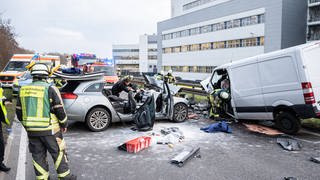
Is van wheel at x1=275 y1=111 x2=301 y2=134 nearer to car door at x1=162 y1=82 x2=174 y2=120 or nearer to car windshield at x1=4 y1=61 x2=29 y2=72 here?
car door at x1=162 y1=82 x2=174 y2=120

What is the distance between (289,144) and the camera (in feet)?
19.6

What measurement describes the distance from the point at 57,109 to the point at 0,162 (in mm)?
1780

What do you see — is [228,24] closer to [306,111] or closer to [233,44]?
[233,44]

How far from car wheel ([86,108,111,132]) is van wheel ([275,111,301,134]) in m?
4.87

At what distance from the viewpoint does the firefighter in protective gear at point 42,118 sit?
3602 mm

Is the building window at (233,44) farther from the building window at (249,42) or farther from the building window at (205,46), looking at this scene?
the building window at (205,46)

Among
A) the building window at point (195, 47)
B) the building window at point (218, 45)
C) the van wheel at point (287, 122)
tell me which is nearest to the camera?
the van wheel at point (287, 122)

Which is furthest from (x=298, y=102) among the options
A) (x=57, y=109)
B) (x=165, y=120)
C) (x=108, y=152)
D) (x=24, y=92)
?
(x=24, y=92)

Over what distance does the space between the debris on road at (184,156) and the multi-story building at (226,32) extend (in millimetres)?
25593

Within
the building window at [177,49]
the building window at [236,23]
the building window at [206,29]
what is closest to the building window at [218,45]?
the building window at [206,29]

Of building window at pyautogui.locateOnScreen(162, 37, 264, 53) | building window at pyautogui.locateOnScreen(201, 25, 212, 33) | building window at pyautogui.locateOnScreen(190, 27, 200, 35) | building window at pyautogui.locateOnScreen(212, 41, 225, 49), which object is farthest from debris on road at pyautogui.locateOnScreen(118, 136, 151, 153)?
building window at pyautogui.locateOnScreen(190, 27, 200, 35)

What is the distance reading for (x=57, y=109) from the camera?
3754mm

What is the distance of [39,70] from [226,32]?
41135 mm

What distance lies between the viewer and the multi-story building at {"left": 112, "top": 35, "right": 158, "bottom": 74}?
91.8m
